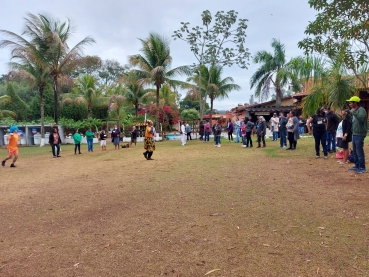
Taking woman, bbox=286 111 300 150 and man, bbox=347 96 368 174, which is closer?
man, bbox=347 96 368 174

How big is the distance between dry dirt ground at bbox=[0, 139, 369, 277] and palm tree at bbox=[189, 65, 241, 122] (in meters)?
19.9

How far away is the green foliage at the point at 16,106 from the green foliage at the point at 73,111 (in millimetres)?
5061

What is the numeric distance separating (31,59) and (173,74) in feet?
32.2

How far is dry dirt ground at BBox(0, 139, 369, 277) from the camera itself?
2.98m

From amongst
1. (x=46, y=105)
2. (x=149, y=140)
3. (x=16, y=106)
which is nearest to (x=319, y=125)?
(x=149, y=140)

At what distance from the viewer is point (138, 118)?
30.6m

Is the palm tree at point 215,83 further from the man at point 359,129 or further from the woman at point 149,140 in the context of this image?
the man at point 359,129

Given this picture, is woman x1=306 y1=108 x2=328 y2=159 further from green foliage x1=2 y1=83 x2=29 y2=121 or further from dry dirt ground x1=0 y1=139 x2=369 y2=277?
green foliage x1=2 y1=83 x2=29 y2=121

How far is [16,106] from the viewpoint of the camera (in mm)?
32438

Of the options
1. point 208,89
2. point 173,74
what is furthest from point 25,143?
point 208,89

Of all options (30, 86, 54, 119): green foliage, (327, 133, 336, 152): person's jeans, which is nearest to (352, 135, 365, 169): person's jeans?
(327, 133, 336, 152): person's jeans

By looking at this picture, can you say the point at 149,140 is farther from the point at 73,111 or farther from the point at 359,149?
the point at 73,111

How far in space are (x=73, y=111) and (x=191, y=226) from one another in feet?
99.3

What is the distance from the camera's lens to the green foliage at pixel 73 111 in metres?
31.3
